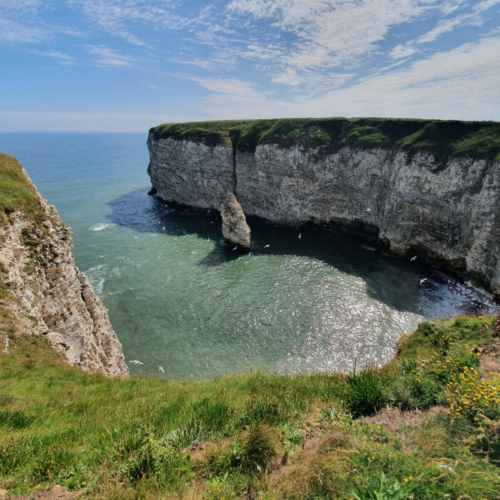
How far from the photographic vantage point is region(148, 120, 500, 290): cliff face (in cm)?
3058

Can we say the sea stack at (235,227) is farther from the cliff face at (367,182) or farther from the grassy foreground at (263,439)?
the grassy foreground at (263,439)

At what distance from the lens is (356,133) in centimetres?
4262

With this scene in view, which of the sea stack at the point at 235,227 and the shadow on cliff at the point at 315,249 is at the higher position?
the sea stack at the point at 235,227

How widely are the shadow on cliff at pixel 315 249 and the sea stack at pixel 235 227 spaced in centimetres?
149

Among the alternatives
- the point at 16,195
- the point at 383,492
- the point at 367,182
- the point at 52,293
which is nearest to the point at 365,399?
the point at 383,492

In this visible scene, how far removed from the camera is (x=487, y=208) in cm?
2903

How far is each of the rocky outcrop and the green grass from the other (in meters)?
0.38

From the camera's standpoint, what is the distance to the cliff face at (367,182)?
30.6 meters

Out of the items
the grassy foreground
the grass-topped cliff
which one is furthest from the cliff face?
the grassy foreground

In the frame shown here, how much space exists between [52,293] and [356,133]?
44.3 meters

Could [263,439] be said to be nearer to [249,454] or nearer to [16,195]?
[249,454]

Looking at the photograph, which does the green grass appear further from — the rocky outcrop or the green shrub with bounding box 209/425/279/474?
the green shrub with bounding box 209/425/279/474

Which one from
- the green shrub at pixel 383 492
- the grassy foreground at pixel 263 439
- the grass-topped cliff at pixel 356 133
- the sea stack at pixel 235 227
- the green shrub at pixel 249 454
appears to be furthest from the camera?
the sea stack at pixel 235 227

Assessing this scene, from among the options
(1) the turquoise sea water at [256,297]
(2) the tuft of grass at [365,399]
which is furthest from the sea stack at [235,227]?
(2) the tuft of grass at [365,399]
